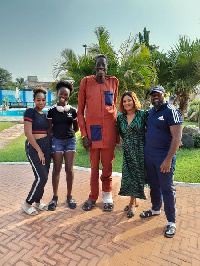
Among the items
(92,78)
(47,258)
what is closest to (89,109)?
(92,78)

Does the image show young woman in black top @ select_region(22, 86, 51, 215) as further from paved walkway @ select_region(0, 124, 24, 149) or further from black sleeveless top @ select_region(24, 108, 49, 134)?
paved walkway @ select_region(0, 124, 24, 149)

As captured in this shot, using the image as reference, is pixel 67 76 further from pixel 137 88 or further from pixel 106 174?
pixel 106 174

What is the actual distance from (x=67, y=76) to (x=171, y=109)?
4.88 meters

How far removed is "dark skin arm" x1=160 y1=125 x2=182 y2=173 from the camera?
97.0 inches

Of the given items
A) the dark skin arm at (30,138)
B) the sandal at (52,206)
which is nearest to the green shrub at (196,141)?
the sandal at (52,206)

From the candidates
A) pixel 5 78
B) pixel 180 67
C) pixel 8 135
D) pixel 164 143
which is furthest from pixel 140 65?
pixel 5 78

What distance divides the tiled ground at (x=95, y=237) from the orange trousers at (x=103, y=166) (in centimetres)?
31

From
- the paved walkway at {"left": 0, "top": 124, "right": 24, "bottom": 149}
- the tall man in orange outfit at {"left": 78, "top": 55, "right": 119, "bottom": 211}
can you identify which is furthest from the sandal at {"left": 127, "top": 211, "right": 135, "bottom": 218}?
the paved walkway at {"left": 0, "top": 124, "right": 24, "bottom": 149}

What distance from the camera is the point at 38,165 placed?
10.2 feet

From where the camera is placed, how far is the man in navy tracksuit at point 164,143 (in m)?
2.49

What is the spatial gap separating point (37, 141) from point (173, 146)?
→ 5.89ft

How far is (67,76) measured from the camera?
6.79 m

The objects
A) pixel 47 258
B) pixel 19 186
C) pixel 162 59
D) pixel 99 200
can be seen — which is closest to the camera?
pixel 47 258

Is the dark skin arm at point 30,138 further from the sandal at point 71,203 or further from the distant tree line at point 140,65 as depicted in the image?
the distant tree line at point 140,65
